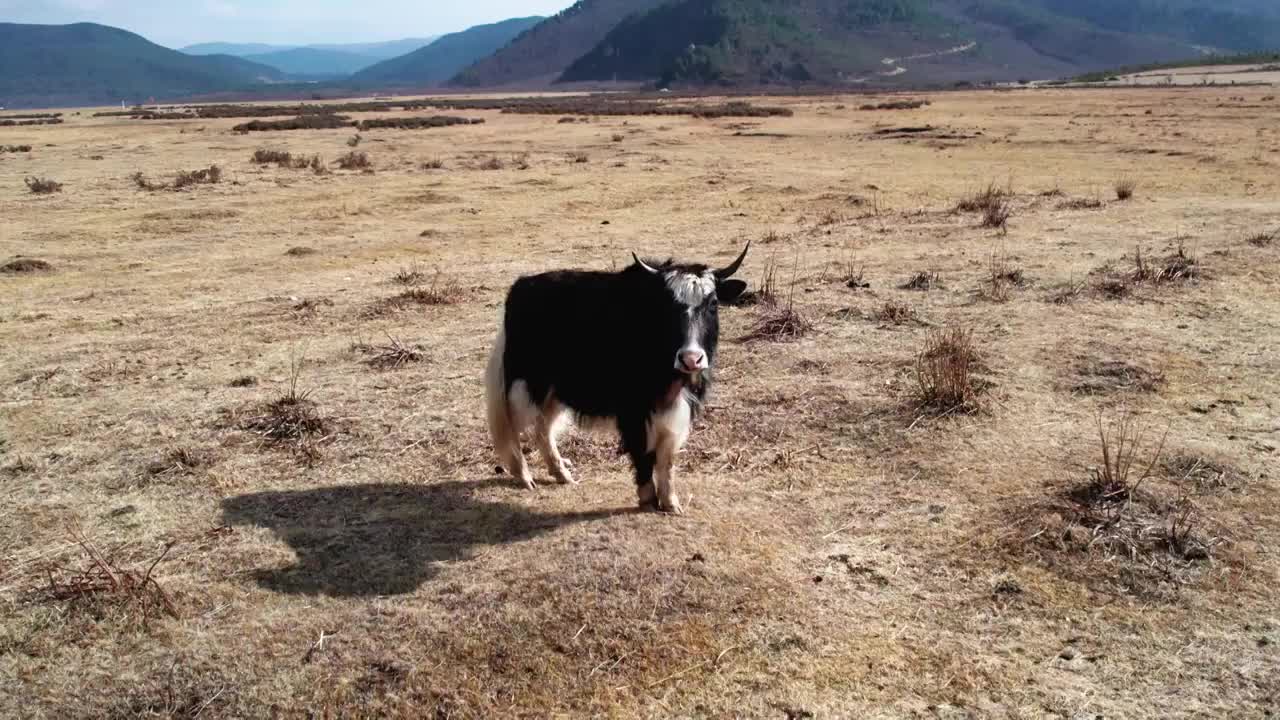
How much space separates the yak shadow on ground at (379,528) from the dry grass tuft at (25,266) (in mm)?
9049

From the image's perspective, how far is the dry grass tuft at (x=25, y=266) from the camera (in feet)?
38.2

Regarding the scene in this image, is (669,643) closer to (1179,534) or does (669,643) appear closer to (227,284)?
(1179,534)

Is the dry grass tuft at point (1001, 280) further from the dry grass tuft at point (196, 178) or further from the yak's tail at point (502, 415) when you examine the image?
the dry grass tuft at point (196, 178)

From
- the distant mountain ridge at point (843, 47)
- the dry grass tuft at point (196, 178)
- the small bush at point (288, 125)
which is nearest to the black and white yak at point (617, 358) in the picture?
the dry grass tuft at point (196, 178)

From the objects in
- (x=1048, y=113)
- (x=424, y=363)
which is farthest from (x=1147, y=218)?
(x=1048, y=113)

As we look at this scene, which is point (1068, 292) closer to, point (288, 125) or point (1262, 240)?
point (1262, 240)

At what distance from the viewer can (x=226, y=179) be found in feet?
68.8

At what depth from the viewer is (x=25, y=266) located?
38.7 ft

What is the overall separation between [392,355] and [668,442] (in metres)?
3.55

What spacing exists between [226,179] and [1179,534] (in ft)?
71.0

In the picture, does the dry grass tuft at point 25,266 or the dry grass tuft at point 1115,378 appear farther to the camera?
the dry grass tuft at point 25,266

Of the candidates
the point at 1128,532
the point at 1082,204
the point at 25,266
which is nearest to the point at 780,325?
the point at 1128,532

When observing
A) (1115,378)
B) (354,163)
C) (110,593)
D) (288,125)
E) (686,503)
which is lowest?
(686,503)

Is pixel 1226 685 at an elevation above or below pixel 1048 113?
below
